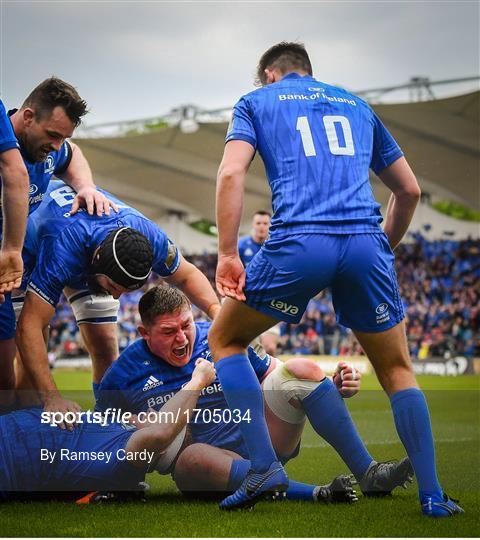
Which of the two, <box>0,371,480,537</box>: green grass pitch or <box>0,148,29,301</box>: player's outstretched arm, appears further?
<box>0,148,29,301</box>: player's outstretched arm

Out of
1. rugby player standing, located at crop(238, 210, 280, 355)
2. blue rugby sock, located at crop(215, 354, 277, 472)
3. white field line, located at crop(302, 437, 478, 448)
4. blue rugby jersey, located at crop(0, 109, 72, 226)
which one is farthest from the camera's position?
rugby player standing, located at crop(238, 210, 280, 355)

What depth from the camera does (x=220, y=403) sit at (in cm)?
426

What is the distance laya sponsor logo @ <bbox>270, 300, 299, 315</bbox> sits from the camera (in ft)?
11.8

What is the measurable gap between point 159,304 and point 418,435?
1.47 metres

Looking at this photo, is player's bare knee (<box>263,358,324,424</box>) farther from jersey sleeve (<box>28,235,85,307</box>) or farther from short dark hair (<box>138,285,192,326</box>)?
jersey sleeve (<box>28,235,85,307</box>)

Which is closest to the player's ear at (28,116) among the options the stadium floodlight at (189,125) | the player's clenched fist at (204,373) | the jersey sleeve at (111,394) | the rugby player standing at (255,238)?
the jersey sleeve at (111,394)

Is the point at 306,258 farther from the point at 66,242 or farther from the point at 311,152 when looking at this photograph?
the point at 66,242

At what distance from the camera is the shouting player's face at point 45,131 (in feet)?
15.3

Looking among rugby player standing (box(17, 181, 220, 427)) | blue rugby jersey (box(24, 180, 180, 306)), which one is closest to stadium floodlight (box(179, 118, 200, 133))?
rugby player standing (box(17, 181, 220, 427))

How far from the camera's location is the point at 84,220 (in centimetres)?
468

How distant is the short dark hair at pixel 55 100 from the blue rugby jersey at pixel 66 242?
59 cm

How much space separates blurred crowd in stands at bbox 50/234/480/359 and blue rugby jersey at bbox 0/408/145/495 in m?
17.3

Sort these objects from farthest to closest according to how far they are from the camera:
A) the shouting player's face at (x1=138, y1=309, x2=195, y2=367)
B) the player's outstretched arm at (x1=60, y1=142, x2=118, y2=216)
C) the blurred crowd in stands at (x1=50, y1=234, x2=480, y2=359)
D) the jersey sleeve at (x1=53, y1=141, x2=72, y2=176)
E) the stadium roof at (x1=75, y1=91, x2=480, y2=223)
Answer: the blurred crowd in stands at (x1=50, y1=234, x2=480, y2=359), the stadium roof at (x1=75, y1=91, x2=480, y2=223), the jersey sleeve at (x1=53, y1=141, x2=72, y2=176), the player's outstretched arm at (x1=60, y1=142, x2=118, y2=216), the shouting player's face at (x1=138, y1=309, x2=195, y2=367)

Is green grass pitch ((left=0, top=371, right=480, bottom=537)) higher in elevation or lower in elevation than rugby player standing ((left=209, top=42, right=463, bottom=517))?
lower
